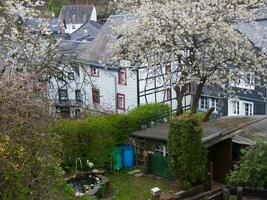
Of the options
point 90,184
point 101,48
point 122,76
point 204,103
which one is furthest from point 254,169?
point 101,48

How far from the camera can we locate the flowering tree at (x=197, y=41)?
19906 mm

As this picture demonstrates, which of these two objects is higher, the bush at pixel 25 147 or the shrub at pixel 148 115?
Answer: the bush at pixel 25 147

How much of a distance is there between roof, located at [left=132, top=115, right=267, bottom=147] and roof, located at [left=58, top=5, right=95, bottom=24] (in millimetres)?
56123

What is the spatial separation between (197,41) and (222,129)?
4247 millimetres

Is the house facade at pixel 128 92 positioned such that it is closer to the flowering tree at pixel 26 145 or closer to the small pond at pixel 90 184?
the small pond at pixel 90 184

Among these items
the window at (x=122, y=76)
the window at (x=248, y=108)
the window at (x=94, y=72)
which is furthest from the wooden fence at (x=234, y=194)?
the window at (x=94, y=72)

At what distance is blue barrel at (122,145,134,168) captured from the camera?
65.2ft

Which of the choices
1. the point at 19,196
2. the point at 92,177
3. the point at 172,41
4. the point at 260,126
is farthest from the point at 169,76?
the point at 19,196

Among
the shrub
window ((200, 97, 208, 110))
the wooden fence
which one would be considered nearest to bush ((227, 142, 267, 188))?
the wooden fence

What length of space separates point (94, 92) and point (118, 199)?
1954 centimetres

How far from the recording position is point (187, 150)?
15.7 metres

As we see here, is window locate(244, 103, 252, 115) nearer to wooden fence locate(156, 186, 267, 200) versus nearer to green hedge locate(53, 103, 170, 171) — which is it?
green hedge locate(53, 103, 170, 171)

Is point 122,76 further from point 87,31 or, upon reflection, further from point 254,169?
point 87,31

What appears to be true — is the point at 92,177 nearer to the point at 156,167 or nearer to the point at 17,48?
the point at 156,167
